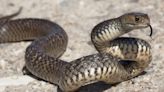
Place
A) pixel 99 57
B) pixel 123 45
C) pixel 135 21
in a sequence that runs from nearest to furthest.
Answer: pixel 99 57 < pixel 135 21 < pixel 123 45

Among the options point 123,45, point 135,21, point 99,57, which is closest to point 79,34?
point 123,45

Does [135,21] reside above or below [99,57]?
above

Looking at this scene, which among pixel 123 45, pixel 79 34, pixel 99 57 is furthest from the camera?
pixel 79 34

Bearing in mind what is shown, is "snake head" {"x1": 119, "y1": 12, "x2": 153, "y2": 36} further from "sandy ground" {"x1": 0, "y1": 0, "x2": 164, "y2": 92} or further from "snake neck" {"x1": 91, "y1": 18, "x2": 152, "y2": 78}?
"sandy ground" {"x1": 0, "y1": 0, "x2": 164, "y2": 92}

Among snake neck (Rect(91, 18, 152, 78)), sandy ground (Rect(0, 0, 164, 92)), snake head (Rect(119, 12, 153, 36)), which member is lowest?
sandy ground (Rect(0, 0, 164, 92))

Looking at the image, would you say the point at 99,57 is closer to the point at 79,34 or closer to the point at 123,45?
the point at 123,45

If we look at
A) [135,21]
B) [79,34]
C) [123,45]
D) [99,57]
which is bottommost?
[79,34]

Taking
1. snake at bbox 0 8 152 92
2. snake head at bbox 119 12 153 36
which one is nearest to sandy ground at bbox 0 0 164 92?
snake at bbox 0 8 152 92

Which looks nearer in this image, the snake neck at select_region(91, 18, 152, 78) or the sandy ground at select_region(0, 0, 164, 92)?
the snake neck at select_region(91, 18, 152, 78)
